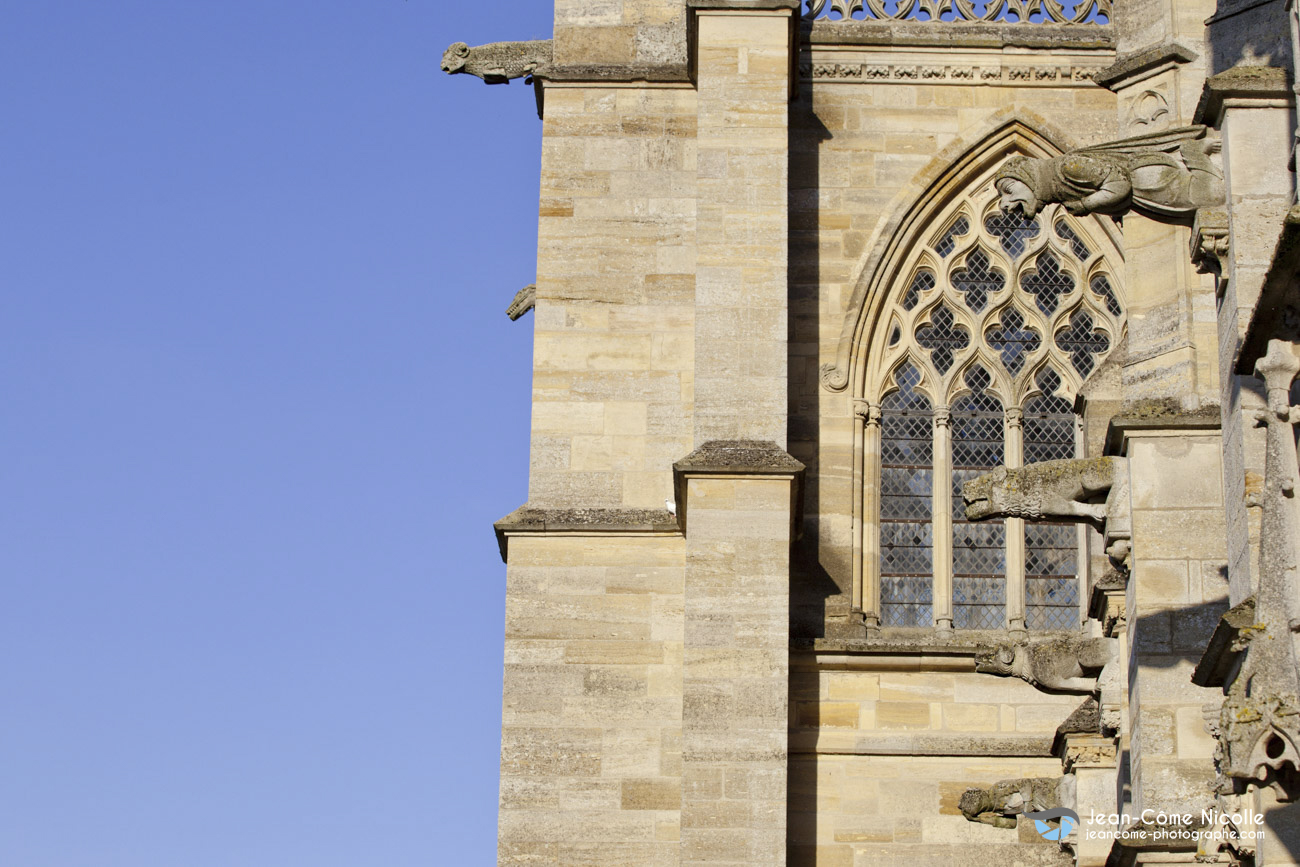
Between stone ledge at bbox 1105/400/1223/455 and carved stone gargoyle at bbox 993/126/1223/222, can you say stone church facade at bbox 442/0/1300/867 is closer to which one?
stone ledge at bbox 1105/400/1223/455

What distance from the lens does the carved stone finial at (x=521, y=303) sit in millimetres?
16766

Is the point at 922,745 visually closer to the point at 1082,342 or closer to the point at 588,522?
the point at 588,522

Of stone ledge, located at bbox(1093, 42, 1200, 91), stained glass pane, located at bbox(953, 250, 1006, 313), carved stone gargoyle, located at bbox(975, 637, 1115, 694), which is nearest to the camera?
carved stone gargoyle, located at bbox(975, 637, 1115, 694)

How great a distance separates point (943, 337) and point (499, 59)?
3879 millimetres

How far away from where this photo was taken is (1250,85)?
27.9ft

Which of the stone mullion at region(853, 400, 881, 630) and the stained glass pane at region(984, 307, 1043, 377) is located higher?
the stained glass pane at region(984, 307, 1043, 377)

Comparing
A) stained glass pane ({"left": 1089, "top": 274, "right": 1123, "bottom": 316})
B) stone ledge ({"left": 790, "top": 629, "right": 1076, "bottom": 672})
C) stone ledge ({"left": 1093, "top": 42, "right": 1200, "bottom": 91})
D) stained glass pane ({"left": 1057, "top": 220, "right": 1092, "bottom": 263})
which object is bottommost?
stone ledge ({"left": 790, "top": 629, "right": 1076, "bottom": 672})

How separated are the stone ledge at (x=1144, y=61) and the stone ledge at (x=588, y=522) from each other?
4186 mm

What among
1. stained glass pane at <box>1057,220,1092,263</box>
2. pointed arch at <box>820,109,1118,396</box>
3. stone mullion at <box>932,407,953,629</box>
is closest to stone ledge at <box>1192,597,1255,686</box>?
stone mullion at <box>932,407,953,629</box>

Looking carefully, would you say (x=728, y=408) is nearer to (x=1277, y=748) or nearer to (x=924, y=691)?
(x=924, y=691)

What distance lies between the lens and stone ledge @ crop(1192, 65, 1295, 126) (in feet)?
27.8

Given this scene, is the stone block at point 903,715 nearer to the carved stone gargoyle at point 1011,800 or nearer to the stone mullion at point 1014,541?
the stone mullion at point 1014,541

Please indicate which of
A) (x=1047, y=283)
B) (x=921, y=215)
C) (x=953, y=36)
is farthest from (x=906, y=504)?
(x=953, y=36)

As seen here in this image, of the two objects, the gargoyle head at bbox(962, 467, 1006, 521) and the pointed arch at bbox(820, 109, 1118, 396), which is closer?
the gargoyle head at bbox(962, 467, 1006, 521)
